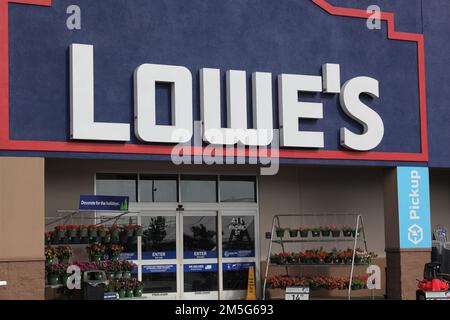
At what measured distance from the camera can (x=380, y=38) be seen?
1684 centimetres

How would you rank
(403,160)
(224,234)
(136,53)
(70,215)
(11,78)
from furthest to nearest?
(224,234) < (403,160) < (70,215) < (136,53) < (11,78)

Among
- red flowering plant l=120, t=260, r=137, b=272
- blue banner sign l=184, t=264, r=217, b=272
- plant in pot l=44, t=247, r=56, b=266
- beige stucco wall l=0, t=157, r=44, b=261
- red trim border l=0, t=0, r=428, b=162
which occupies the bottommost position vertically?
blue banner sign l=184, t=264, r=217, b=272

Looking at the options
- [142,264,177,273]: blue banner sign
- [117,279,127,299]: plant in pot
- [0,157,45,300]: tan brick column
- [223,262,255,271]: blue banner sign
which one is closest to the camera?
[0,157,45,300]: tan brick column

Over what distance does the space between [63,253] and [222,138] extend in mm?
4095

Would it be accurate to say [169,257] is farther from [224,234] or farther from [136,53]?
[136,53]

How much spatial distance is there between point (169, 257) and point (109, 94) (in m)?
4.85

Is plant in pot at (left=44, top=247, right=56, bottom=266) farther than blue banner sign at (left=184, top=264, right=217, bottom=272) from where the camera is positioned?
No

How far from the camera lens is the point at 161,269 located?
55.7 ft

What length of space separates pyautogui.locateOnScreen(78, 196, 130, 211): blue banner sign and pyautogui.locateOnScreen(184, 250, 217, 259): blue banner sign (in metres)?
3.04

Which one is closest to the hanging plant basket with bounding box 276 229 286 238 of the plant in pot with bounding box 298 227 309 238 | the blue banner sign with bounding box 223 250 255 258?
the plant in pot with bounding box 298 227 309 238

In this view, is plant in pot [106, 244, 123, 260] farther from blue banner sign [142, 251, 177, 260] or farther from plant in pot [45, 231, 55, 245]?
blue banner sign [142, 251, 177, 260]

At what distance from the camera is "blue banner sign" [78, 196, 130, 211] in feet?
46.4

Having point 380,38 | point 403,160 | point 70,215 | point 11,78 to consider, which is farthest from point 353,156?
point 11,78

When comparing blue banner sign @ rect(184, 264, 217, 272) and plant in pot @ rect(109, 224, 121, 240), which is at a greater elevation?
plant in pot @ rect(109, 224, 121, 240)
